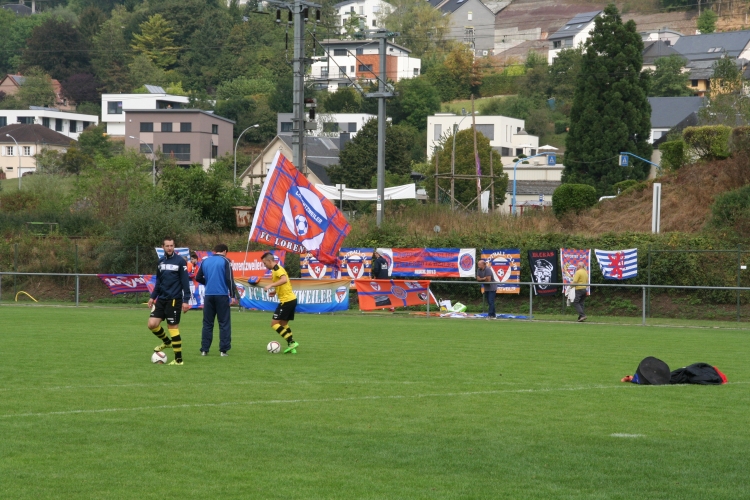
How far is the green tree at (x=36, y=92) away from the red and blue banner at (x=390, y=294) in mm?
126848

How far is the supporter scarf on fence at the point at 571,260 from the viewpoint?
3441 centimetres

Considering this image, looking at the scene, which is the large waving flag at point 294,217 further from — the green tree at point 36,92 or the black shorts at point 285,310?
the green tree at point 36,92

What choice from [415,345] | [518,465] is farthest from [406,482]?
[415,345]

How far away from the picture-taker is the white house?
161875 millimetres

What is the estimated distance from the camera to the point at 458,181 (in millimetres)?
83812

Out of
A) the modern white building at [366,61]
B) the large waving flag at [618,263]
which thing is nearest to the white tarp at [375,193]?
the large waving flag at [618,263]

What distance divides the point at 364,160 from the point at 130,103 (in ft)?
166

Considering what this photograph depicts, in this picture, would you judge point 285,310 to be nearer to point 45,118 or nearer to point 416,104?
point 416,104

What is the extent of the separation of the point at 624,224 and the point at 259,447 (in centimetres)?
3784

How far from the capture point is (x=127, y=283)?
3716cm

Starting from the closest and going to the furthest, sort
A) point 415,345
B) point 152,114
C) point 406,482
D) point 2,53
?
point 406,482 < point 415,345 < point 152,114 < point 2,53

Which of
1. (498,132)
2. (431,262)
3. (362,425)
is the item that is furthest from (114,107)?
(362,425)

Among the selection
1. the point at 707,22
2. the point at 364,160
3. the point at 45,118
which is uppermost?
the point at 707,22

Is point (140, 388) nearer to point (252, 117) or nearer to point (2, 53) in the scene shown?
point (252, 117)
